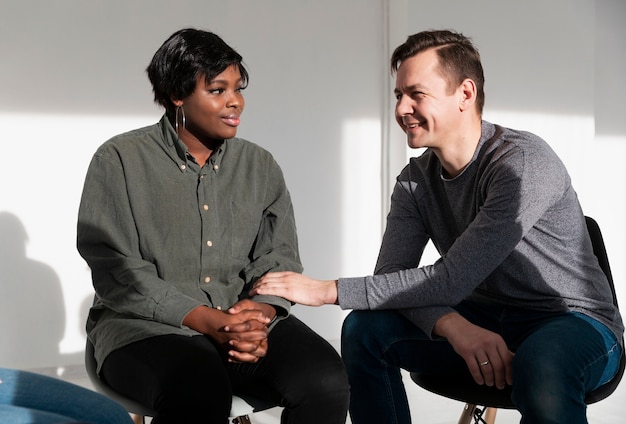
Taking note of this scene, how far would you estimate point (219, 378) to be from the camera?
1922mm

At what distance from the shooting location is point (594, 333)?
6.68ft

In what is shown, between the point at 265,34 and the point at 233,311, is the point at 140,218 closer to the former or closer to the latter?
the point at 233,311

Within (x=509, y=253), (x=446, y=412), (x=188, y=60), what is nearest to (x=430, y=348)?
(x=509, y=253)

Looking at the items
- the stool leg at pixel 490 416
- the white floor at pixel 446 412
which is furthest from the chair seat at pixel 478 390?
the white floor at pixel 446 412

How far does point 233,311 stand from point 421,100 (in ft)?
2.42

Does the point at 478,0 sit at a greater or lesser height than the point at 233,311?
greater

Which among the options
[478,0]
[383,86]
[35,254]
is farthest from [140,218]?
[478,0]

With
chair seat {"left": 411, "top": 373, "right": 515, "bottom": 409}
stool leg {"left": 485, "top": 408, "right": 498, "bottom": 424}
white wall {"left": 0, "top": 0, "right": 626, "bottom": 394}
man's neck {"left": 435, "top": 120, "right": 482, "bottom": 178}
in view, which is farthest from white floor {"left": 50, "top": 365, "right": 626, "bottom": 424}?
man's neck {"left": 435, "top": 120, "right": 482, "bottom": 178}

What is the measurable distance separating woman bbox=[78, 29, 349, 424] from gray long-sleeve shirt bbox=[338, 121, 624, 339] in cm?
26

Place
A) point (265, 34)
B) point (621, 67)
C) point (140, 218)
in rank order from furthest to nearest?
point (621, 67), point (265, 34), point (140, 218)

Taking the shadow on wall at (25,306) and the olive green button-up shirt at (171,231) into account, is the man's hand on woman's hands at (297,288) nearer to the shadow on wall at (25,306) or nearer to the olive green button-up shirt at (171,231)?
the olive green button-up shirt at (171,231)

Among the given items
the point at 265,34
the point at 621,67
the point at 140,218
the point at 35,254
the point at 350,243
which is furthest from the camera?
the point at 621,67

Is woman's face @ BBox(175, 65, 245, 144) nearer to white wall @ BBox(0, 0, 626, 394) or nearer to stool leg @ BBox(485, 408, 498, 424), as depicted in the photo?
stool leg @ BBox(485, 408, 498, 424)

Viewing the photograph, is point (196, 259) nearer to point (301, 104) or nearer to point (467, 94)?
point (467, 94)
